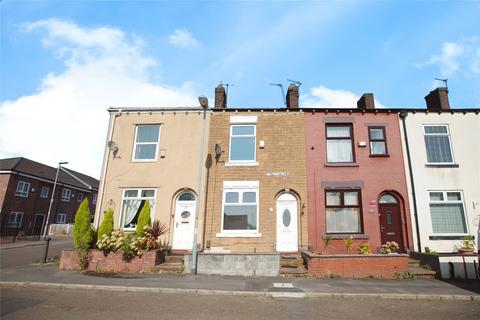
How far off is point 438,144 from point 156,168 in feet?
43.3

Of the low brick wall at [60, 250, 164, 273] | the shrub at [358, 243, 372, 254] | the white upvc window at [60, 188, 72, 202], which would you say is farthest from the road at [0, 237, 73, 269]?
the white upvc window at [60, 188, 72, 202]

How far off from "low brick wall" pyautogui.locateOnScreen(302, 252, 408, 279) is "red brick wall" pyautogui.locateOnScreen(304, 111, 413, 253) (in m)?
2.35

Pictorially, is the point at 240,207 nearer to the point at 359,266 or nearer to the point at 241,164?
the point at 241,164

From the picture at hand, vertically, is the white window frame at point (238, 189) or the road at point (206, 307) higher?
the white window frame at point (238, 189)

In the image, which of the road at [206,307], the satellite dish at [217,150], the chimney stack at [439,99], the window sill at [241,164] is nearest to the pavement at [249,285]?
the road at [206,307]

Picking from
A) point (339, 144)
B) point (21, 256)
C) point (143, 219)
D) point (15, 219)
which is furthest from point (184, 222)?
point (15, 219)

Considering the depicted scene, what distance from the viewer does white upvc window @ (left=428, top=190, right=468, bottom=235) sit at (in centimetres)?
1223

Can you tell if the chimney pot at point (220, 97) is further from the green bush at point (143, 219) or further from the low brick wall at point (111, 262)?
the low brick wall at point (111, 262)

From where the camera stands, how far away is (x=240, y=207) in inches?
498

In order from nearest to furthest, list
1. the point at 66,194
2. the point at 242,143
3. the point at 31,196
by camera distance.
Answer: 1. the point at 242,143
2. the point at 31,196
3. the point at 66,194

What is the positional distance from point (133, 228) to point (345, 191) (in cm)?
967

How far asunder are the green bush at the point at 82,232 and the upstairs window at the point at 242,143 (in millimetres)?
6434

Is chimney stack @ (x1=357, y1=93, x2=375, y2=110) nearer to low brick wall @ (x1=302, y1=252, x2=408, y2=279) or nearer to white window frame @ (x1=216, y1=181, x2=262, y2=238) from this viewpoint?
white window frame @ (x1=216, y1=181, x2=262, y2=238)

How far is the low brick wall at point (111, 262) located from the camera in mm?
10336
